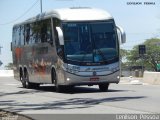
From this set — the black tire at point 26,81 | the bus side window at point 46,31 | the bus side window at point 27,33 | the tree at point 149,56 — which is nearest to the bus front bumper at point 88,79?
the bus side window at point 46,31

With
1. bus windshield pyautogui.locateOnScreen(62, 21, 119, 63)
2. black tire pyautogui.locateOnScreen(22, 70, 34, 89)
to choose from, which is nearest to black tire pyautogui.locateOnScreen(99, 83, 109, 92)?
bus windshield pyautogui.locateOnScreen(62, 21, 119, 63)

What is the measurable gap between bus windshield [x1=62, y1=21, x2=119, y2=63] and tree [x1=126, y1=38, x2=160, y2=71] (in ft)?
307

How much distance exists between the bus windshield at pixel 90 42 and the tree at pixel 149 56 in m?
93.6

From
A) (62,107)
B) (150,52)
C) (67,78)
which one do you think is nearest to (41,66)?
(67,78)

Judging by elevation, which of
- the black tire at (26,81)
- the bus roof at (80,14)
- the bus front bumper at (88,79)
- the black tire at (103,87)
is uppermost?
the bus roof at (80,14)

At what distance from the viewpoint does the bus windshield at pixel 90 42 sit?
962 inches

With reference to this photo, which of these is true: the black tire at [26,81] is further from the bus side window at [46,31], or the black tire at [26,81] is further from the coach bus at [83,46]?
the coach bus at [83,46]

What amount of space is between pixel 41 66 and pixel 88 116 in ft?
47.6

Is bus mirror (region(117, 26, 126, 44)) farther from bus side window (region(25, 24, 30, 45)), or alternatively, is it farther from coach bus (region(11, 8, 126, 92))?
bus side window (region(25, 24, 30, 45))

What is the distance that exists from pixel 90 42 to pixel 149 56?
102095 mm

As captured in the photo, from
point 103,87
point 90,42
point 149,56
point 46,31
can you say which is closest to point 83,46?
point 90,42

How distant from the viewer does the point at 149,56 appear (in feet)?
413

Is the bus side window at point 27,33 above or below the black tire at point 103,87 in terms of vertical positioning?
→ above

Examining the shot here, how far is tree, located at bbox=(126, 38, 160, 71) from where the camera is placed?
123 metres
